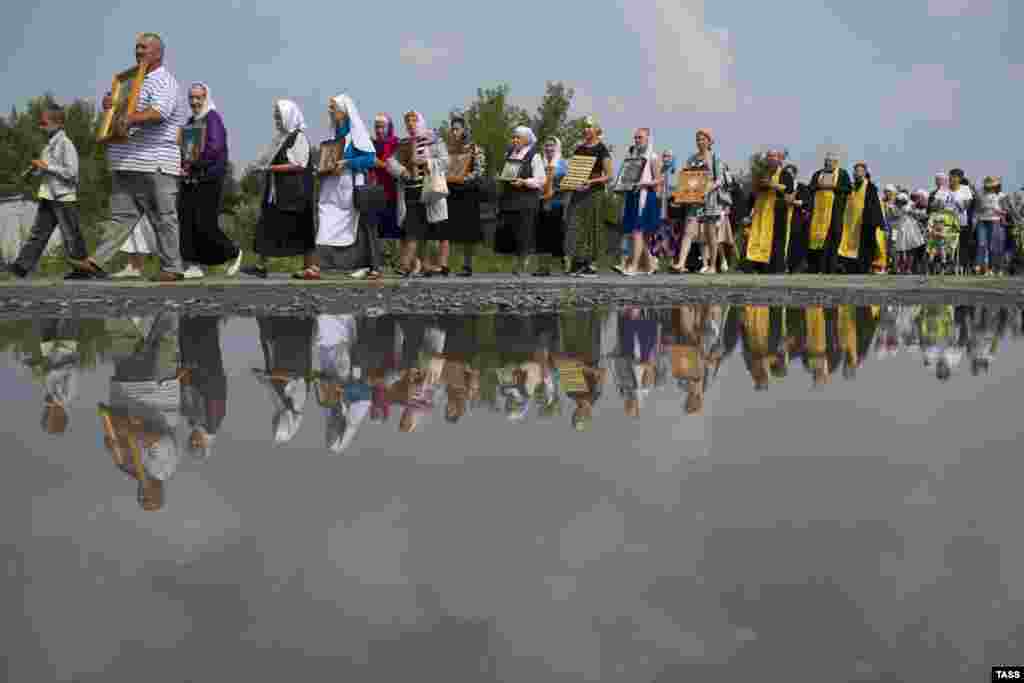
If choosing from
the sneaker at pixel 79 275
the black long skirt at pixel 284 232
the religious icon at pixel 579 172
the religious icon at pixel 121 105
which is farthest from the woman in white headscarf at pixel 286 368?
the religious icon at pixel 579 172

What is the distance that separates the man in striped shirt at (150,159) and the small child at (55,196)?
969 mm

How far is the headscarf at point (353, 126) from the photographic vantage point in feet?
42.9

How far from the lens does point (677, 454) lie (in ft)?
13.9

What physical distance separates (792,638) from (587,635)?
422mm

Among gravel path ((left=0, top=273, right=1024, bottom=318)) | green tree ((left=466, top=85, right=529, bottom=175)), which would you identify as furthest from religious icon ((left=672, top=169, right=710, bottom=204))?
green tree ((left=466, top=85, right=529, bottom=175))

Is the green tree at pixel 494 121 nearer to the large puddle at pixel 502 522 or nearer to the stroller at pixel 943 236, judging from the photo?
the stroller at pixel 943 236

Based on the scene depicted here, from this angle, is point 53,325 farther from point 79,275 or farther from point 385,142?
point 385,142

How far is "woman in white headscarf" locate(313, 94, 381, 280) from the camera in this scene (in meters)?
13.1

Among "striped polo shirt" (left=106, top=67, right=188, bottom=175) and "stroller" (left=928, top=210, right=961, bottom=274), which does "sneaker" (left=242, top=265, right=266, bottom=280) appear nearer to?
"striped polo shirt" (left=106, top=67, right=188, bottom=175)

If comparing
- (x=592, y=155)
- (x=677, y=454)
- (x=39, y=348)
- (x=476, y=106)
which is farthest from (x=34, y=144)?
(x=677, y=454)

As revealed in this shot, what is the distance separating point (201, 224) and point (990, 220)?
1537 centimetres

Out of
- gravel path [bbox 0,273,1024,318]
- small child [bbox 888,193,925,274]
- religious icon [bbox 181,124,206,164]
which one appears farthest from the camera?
small child [bbox 888,193,925,274]

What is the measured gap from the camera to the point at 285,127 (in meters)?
12.9

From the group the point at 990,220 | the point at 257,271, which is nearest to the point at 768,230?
the point at 990,220
